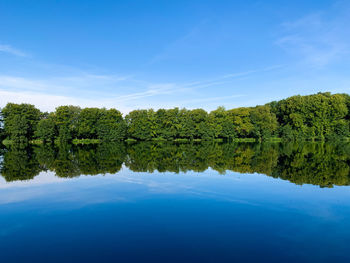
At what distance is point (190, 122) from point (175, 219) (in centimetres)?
6479

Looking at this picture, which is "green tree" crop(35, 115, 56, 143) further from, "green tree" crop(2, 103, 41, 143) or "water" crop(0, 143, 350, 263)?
"water" crop(0, 143, 350, 263)

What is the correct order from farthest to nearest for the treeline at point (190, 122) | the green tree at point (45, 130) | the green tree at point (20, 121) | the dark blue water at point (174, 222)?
1. the treeline at point (190, 122)
2. the green tree at point (45, 130)
3. the green tree at point (20, 121)
4. the dark blue water at point (174, 222)

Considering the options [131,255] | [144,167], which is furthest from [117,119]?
[131,255]

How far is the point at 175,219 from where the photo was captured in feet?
29.0

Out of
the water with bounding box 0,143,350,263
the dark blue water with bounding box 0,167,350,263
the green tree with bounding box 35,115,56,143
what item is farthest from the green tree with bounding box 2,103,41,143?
the dark blue water with bounding box 0,167,350,263

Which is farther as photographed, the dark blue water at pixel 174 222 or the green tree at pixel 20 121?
the green tree at pixel 20 121

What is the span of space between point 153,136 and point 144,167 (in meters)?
56.4

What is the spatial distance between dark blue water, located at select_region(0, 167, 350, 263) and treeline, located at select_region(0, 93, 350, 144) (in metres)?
58.4

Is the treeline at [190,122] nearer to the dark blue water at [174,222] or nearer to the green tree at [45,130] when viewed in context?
the green tree at [45,130]

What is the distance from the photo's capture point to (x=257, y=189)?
525 inches

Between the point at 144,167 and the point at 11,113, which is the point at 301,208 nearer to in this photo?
the point at 144,167

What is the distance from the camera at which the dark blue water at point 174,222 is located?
20.9 feet

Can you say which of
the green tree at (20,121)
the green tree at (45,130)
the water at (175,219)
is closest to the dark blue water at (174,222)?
the water at (175,219)

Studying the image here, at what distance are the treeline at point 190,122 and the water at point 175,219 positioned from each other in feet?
186
